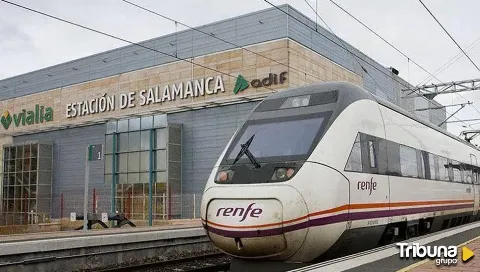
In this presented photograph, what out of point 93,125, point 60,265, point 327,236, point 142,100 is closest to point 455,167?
point 327,236

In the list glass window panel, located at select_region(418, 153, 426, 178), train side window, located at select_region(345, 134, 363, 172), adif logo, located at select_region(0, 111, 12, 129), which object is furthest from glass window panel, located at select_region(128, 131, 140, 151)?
train side window, located at select_region(345, 134, 363, 172)

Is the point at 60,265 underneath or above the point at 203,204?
underneath

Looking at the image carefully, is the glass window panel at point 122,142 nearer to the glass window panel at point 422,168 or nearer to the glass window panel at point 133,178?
the glass window panel at point 133,178

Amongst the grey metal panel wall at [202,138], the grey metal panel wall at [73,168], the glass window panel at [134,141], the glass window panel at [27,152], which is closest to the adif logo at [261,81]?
the grey metal panel wall at [202,138]

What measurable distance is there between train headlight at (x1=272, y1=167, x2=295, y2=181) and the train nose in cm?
21

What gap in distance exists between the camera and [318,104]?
8500mm

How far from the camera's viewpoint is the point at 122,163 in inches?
1277

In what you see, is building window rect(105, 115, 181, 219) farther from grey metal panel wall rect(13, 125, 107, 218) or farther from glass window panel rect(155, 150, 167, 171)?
grey metal panel wall rect(13, 125, 107, 218)

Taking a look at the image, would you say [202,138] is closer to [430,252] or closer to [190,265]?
[190,265]

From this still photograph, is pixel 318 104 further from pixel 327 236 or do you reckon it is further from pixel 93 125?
pixel 93 125

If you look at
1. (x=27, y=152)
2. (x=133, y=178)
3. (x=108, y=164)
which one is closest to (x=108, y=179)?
(x=108, y=164)

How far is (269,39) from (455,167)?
1443 centimetres

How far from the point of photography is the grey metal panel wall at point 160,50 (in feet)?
90.5

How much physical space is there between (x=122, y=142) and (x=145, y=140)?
2232mm
